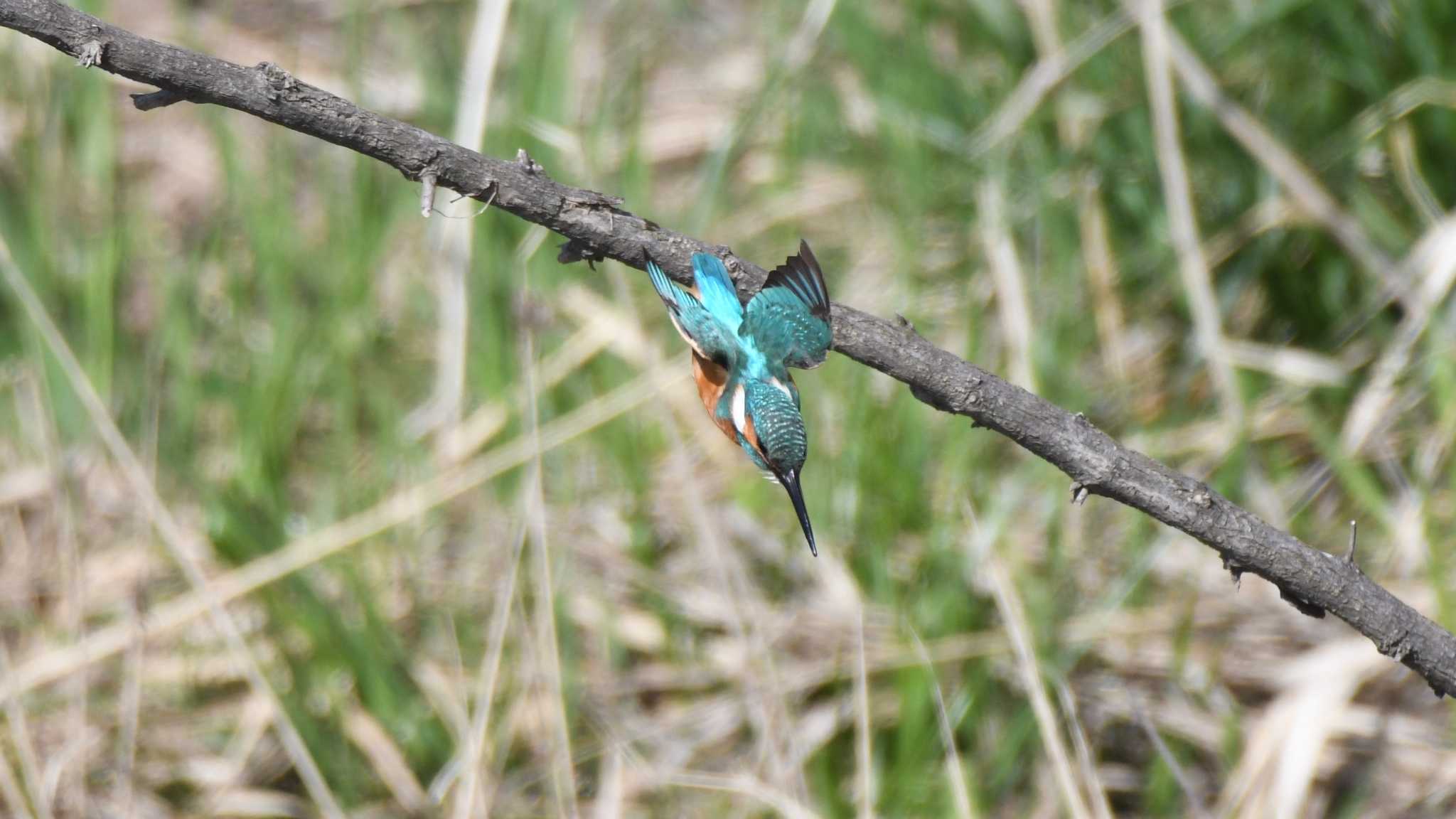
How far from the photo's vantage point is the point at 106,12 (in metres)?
3.85

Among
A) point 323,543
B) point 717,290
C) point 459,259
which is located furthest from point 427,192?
point 323,543

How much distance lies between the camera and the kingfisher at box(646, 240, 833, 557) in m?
1.32

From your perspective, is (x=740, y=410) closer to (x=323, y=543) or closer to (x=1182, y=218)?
(x=323, y=543)

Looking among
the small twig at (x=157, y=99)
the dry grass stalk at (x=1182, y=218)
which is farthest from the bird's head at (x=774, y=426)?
the dry grass stalk at (x=1182, y=218)

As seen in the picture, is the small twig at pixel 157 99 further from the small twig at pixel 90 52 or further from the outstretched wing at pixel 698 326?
the outstretched wing at pixel 698 326

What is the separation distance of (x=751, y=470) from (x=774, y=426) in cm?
195

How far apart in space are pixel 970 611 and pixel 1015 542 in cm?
40

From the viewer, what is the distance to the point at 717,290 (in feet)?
4.55

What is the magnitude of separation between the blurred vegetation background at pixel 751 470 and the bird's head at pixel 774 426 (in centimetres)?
70

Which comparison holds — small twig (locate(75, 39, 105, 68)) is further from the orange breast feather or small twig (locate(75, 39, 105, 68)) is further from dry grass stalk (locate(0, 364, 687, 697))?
dry grass stalk (locate(0, 364, 687, 697))

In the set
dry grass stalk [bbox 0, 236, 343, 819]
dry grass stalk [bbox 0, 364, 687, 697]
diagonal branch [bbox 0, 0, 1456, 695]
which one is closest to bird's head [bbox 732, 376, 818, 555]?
diagonal branch [bbox 0, 0, 1456, 695]

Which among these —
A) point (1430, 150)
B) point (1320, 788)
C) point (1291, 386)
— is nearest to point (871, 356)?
point (1320, 788)

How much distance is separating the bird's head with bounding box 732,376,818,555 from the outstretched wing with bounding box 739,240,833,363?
2.6 inches

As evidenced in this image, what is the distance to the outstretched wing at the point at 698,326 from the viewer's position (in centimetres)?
146
